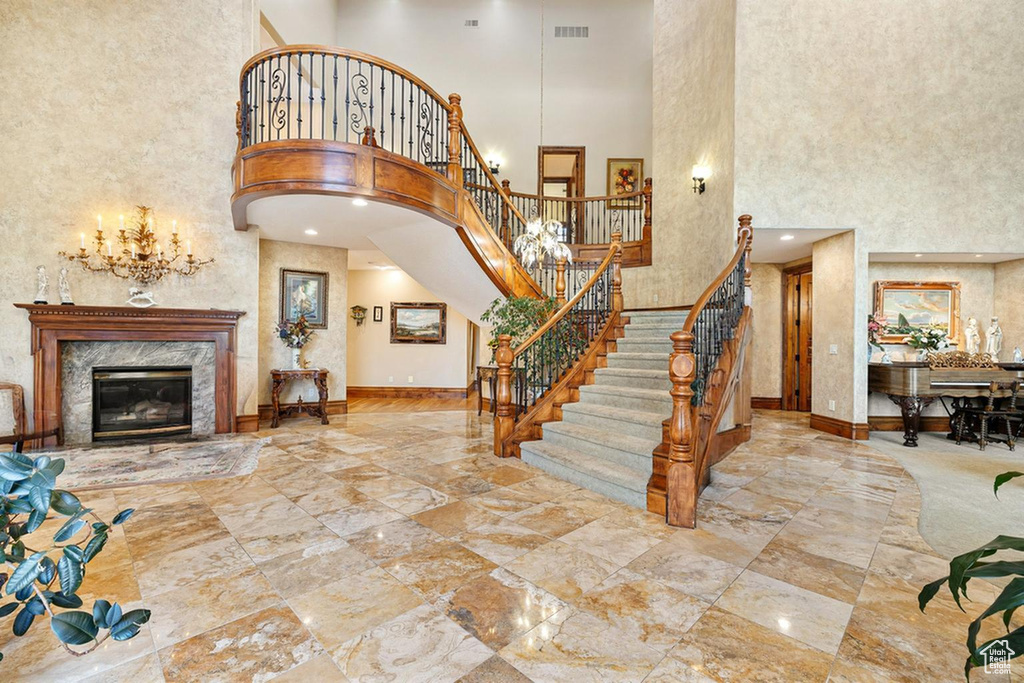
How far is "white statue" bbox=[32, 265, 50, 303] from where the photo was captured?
4.59 meters

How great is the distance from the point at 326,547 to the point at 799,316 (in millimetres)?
7939

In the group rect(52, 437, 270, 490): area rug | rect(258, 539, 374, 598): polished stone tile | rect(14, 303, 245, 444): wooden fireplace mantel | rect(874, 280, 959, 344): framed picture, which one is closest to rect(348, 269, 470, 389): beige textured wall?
rect(14, 303, 245, 444): wooden fireplace mantel

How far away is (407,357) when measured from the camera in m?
Answer: 8.88

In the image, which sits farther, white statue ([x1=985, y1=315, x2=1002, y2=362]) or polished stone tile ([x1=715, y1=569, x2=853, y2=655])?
white statue ([x1=985, y1=315, x2=1002, y2=362])

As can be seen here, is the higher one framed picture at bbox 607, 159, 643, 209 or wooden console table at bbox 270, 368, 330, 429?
framed picture at bbox 607, 159, 643, 209

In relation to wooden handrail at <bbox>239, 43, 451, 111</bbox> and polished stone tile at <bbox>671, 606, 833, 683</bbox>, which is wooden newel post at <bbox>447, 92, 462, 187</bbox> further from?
polished stone tile at <bbox>671, 606, 833, 683</bbox>

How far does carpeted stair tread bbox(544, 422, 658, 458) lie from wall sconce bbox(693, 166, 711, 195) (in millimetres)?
4033

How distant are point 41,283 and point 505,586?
19.6 ft

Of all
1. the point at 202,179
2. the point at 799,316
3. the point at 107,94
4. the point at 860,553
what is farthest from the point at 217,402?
the point at 799,316

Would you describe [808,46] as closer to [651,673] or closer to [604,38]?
[604,38]

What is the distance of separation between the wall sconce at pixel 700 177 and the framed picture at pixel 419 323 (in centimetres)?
511

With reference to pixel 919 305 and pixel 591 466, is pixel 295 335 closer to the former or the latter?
pixel 591 466

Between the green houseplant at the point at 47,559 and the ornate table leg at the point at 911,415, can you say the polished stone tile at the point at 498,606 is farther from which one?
the ornate table leg at the point at 911,415

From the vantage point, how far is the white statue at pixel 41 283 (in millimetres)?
4586
